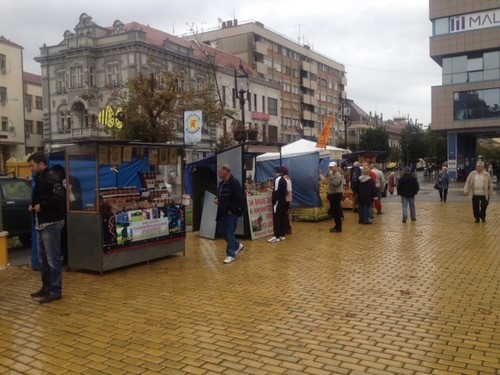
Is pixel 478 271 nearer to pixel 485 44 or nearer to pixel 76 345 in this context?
pixel 76 345

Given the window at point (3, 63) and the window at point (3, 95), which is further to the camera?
the window at point (3, 95)

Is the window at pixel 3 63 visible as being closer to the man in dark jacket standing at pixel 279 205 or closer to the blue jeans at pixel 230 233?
the man in dark jacket standing at pixel 279 205

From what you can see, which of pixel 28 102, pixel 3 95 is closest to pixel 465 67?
pixel 3 95

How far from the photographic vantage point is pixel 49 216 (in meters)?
6.44

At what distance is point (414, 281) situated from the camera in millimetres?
7289

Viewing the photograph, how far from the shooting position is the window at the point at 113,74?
1757 inches

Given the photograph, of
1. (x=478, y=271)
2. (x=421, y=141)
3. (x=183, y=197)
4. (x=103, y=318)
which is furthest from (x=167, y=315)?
(x=421, y=141)

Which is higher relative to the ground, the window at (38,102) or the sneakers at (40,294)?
the window at (38,102)

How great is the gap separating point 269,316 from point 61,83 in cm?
4718

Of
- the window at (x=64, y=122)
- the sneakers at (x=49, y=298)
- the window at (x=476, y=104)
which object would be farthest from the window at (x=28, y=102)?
the sneakers at (x=49, y=298)

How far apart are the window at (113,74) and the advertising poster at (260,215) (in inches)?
1395

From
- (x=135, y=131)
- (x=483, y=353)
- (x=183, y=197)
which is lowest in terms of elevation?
(x=483, y=353)

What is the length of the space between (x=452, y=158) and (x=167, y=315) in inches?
1712

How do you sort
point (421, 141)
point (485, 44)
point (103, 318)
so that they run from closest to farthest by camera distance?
1. point (103, 318)
2. point (485, 44)
3. point (421, 141)
